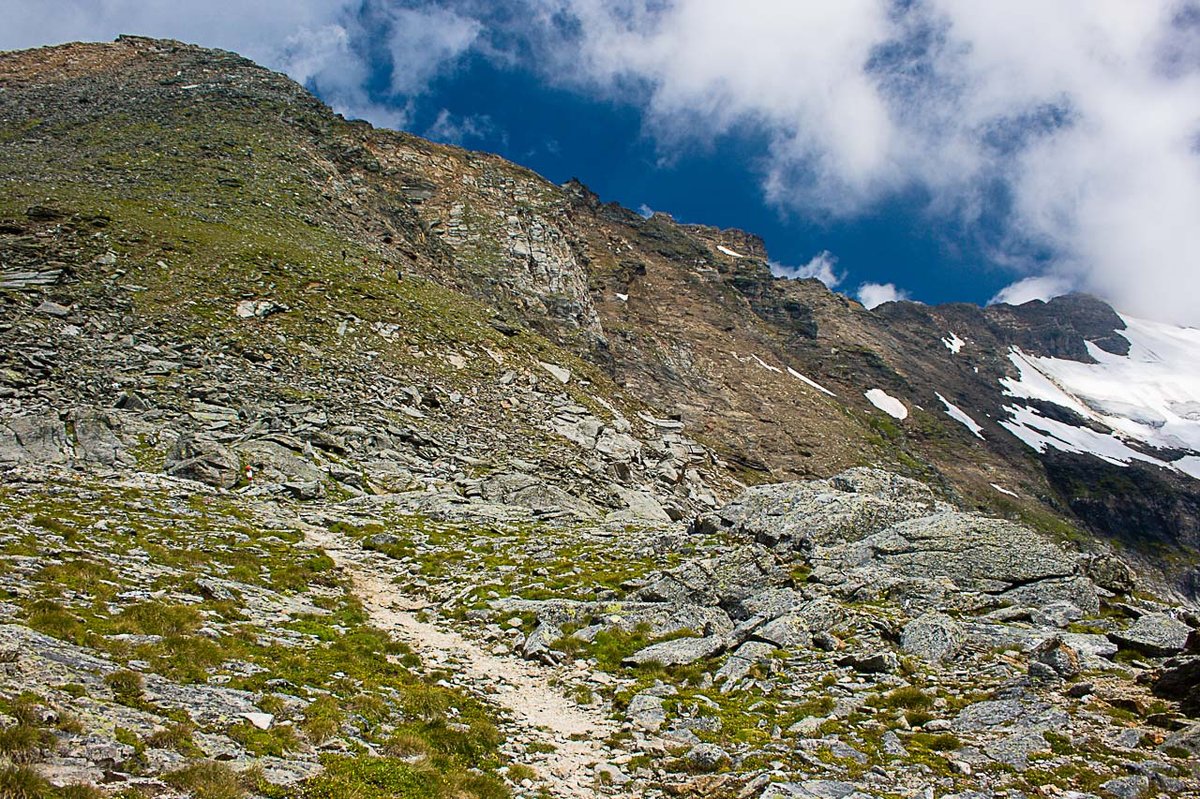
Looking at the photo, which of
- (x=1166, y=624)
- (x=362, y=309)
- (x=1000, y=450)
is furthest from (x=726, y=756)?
(x=1000, y=450)

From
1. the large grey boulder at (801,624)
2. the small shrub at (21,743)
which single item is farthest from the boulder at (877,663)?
the small shrub at (21,743)

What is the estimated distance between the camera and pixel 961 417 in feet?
464

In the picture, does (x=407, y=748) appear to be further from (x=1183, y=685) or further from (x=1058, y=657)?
(x=1183, y=685)

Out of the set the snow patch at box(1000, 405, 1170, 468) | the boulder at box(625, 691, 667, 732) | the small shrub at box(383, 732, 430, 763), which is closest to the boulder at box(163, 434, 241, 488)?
the small shrub at box(383, 732, 430, 763)

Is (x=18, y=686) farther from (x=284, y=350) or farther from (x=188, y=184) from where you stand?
(x=188, y=184)

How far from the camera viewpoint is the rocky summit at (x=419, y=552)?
10523 mm

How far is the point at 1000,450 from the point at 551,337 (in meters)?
109

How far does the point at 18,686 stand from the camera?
8672mm

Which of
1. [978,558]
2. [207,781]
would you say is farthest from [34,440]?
[978,558]

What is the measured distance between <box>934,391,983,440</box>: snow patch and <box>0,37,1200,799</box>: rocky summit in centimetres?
7411

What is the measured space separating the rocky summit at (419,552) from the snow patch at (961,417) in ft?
243

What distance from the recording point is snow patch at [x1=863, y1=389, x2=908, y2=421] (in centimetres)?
12228

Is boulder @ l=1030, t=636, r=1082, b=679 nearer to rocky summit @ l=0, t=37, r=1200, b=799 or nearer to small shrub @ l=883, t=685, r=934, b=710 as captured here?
rocky summit @ l=0, t=37, r=1200, b=799

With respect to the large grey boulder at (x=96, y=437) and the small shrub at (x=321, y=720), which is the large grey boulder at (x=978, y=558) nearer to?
the small shrub at (x=321, y=720)
